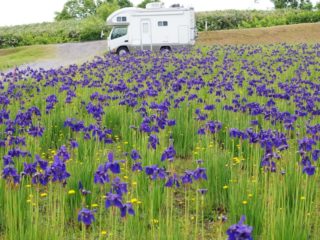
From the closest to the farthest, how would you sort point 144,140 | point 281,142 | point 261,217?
point 261,217 < point 281,142 < point 144,140

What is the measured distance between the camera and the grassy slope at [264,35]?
4056 cm

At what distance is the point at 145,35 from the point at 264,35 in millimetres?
12806

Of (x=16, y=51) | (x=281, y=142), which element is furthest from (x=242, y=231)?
(x=16, y=51)

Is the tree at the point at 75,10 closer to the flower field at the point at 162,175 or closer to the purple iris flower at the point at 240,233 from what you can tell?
the flower field at the point at 162,175

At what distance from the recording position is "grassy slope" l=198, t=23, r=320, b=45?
133 feet

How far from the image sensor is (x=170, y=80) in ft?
40.4

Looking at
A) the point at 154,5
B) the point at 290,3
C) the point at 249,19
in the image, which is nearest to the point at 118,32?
the point at 154,5

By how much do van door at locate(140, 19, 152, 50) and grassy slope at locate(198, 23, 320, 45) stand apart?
317 inches

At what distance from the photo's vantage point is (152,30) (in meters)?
33.3

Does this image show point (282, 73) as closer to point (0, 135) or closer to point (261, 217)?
point (0, 135)

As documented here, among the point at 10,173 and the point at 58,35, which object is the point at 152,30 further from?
the point at 10,173

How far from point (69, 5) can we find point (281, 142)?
88.5 metres

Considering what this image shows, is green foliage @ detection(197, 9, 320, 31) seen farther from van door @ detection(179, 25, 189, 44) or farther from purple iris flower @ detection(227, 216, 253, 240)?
purple iris flower @ detection(227, 216, 253, 240)

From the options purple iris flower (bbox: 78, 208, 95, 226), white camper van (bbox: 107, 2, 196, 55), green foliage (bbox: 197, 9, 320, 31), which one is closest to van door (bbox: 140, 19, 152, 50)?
white camper van (bbox: 107, 2, 196, 55)
